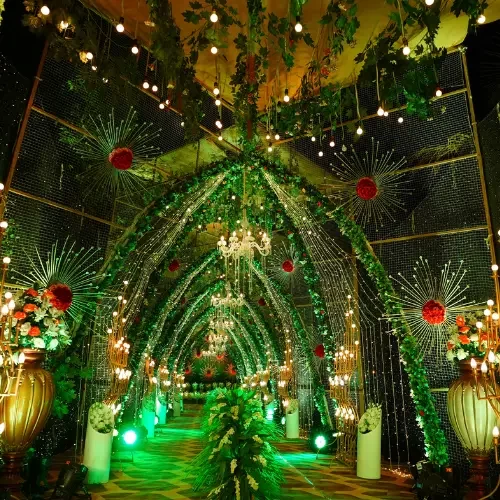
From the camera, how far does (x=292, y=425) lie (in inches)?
384

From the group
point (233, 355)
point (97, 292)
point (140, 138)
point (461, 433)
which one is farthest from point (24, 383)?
point (233, 355)

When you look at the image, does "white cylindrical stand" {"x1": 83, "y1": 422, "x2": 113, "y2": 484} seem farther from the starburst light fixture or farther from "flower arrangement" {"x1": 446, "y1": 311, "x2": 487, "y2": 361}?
the starburst light fixture

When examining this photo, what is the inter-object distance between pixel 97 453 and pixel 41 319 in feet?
6.01

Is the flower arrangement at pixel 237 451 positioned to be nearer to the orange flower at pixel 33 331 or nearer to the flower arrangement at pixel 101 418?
the flower arrangement at pixel 101 418

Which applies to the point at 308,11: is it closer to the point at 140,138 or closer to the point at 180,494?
the point at 140,138

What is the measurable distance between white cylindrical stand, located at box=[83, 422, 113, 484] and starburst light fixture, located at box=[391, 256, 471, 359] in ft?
13.2

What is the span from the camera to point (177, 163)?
25.1 ft

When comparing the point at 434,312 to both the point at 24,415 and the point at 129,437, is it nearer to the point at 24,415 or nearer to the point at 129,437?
the point at 24,415

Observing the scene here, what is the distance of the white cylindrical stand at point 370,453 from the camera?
5785 millimetres

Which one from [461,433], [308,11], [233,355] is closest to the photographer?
[461,433]

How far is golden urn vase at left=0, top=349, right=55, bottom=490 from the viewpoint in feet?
12.6

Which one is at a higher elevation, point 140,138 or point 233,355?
Result: point 140,138

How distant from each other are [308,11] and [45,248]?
414cm

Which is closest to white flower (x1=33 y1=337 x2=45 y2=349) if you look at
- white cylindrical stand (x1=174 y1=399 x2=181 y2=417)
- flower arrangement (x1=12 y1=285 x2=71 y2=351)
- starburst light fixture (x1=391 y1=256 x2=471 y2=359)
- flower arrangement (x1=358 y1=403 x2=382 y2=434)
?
flower arrangement (x1=12 y1=285 x2=71 y2=351)
